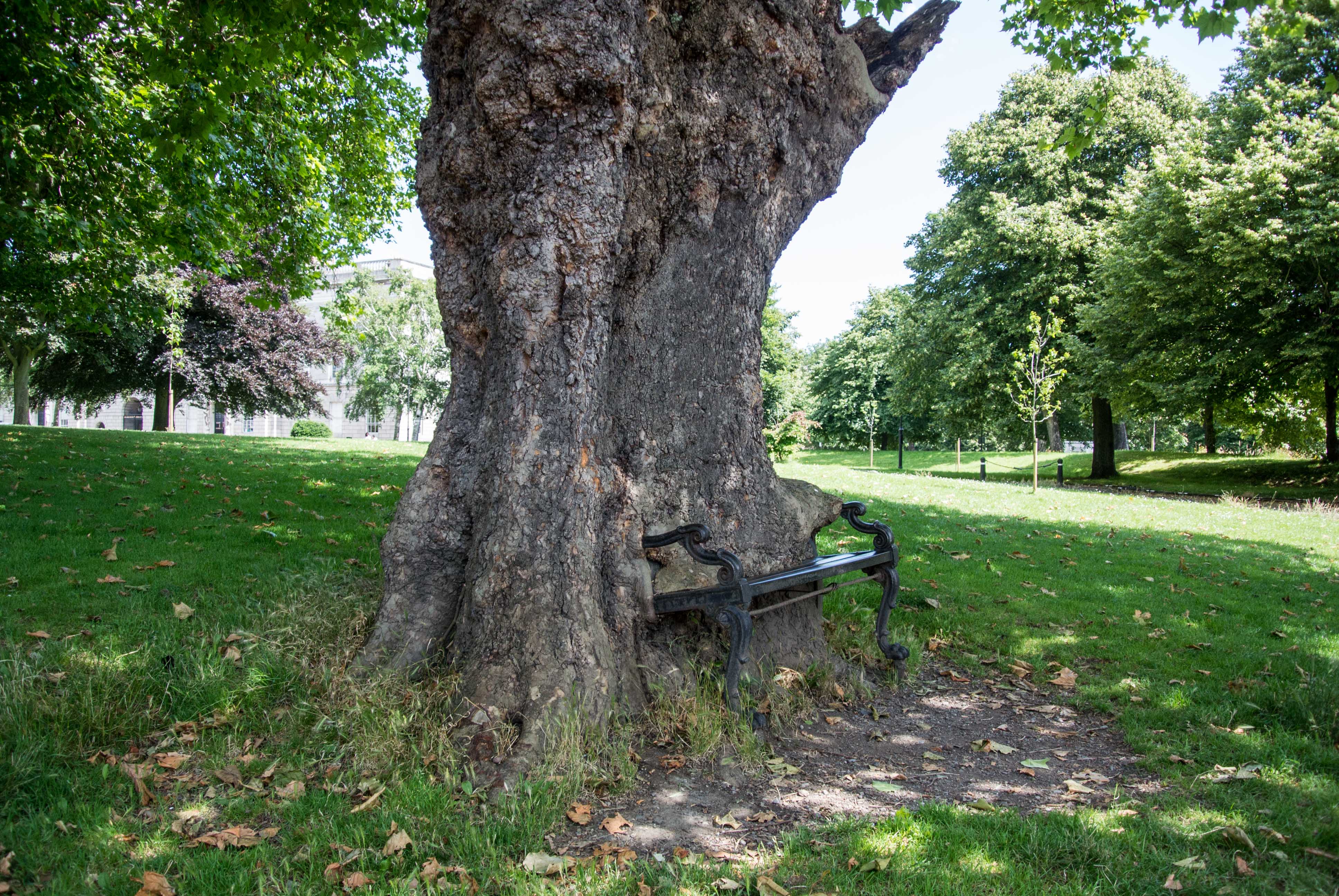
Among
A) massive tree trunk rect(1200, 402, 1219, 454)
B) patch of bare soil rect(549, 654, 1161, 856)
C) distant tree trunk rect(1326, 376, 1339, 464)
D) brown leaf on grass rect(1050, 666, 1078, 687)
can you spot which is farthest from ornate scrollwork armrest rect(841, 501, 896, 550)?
massive tree trunk rect(1200, 402, 1219, 454)

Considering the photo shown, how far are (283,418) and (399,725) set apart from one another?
164 ft

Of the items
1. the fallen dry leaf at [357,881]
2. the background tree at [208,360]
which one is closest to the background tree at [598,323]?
the fallen dry leaf at [357,881]

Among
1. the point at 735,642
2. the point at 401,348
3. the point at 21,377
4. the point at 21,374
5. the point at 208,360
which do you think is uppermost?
the point at 401,348

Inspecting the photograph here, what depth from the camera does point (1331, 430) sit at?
70.8 ft

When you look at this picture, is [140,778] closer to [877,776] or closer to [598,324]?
[598,324]

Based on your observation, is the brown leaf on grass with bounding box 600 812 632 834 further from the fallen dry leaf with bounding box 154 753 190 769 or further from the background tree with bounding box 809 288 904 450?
the background tree with bounding box 809 288 904 450

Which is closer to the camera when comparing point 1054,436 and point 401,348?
point 1054,436

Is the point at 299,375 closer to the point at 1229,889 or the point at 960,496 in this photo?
the point at 960,496

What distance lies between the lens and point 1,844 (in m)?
2.71

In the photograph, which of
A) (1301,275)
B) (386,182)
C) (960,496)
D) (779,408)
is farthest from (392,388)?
(1301,275)

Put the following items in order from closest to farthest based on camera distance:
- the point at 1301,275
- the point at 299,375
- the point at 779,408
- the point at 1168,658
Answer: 1. the point at 1168,658
2. the point at 1301,275
3. the point at 299,375
4. the point at 779,408

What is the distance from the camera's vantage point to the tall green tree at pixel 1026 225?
24.8 metres

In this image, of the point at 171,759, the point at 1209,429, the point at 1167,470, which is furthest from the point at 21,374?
the point at 1209,429

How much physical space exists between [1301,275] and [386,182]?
848 inches
